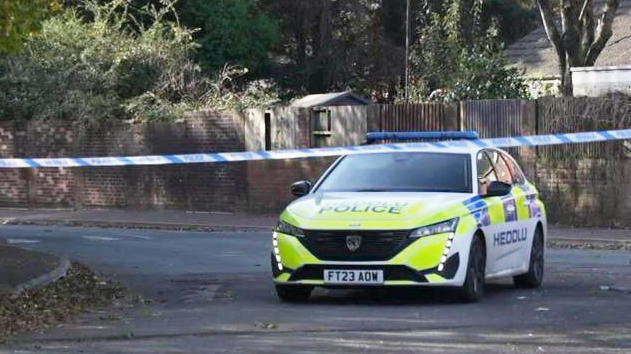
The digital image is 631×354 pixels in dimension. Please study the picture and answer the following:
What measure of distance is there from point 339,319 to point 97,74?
21.2m

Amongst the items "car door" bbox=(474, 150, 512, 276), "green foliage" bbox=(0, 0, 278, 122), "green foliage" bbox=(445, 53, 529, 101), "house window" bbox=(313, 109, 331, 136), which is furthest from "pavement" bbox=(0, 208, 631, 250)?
"car door" bbox=(474, 150, 512, 276)

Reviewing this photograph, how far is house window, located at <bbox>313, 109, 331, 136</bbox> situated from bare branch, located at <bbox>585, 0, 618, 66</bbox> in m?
5.60

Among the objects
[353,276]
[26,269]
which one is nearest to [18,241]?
[26,269]

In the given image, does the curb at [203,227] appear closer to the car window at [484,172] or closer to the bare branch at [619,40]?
the car window at [484,172]

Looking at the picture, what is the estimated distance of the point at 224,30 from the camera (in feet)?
118

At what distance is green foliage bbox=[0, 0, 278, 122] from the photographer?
31.0 m

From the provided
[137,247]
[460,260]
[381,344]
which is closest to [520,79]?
[137,247]

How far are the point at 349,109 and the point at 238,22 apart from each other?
33.4 feet

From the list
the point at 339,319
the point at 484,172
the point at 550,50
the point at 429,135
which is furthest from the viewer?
the point at 550,50

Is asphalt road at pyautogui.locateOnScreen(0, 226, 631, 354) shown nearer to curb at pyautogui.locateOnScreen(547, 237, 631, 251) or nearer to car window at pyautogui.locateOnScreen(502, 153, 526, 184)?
car window at pyautogui.locateOnScreen(502, 153, 526, 184)

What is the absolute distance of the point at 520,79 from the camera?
2752 cm

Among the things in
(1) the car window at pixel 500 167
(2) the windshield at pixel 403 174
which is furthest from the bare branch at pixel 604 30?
(2) the windshield at pixel 403 174

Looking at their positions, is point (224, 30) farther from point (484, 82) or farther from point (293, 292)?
point (293, 292)

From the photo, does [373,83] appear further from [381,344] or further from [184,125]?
[381,344]
